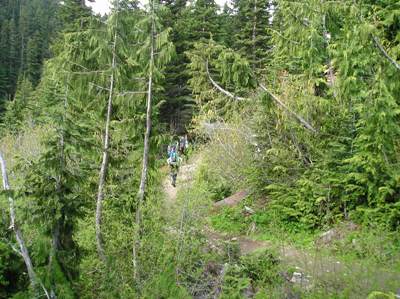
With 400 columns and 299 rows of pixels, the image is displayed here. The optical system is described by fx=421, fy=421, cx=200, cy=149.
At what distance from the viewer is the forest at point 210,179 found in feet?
22.6

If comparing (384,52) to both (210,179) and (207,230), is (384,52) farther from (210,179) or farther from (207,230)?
(210,179)

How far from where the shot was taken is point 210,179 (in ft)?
51.7

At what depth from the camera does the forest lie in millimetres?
6895

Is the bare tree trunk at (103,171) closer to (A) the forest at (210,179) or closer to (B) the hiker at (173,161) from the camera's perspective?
(A) the forest at (210,179)

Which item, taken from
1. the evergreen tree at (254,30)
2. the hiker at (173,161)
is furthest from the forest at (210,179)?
the evergreen tree at (254,30)

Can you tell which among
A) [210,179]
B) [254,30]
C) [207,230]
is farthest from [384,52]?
[254,30]

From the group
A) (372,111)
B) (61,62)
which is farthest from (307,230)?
(61,62)

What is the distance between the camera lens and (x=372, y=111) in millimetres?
8602

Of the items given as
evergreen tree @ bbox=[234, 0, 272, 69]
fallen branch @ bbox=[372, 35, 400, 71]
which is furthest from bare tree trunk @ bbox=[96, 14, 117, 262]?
evergreen tree @ bbox=[234, 0, 272, 69]

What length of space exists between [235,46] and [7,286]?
92.8ft

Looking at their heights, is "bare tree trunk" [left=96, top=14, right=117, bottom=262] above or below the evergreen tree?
below

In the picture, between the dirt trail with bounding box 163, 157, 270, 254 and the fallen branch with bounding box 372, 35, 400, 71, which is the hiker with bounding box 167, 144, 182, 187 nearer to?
the dirt trail with bounding box 163, 157, 270, 254

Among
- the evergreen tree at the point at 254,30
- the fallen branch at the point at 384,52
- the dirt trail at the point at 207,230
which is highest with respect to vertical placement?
the evergreen tree at the point at 254,30

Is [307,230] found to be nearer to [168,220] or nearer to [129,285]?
[168,220]
